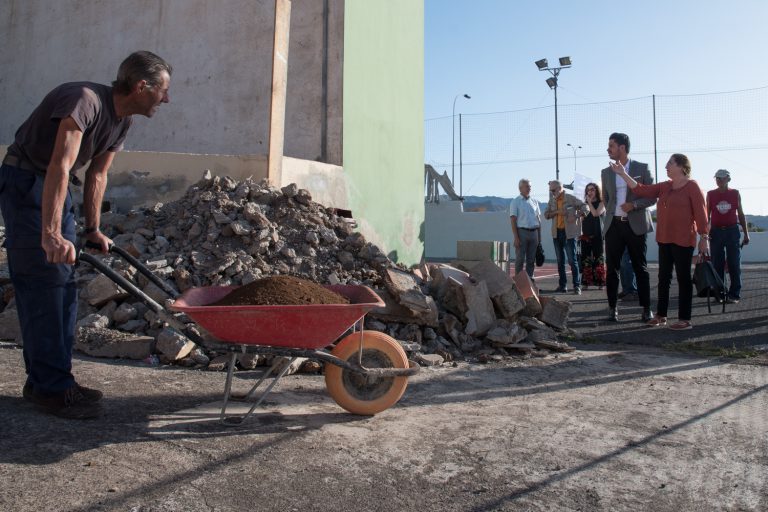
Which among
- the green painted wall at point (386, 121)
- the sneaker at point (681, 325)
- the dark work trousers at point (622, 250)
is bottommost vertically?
the sneaker at point (681, 325)

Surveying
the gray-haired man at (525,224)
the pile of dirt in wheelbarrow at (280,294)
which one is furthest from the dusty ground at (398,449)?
the gray-haired man at (525,224)

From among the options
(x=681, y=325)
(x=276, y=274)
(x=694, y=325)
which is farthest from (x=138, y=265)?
(x=694, y=325)

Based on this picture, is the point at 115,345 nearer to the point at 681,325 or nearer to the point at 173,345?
the point at 173,345

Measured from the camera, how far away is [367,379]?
3.65 meters

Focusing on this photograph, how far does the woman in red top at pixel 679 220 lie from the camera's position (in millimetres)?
6434

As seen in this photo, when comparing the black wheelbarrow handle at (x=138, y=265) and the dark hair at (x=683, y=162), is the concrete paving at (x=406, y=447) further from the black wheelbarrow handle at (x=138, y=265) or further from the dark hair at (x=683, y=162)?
the dark hair at (x=683, y=162)

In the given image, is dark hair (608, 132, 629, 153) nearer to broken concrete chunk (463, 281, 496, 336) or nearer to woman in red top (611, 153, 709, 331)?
woman in red top (611, 153, 709, 331)

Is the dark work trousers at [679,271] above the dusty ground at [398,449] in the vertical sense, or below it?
above

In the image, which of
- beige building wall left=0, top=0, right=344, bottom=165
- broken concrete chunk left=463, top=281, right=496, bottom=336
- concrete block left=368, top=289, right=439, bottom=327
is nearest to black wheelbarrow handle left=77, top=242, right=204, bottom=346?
concrete block left=368, top=289, right=439, bottom=327

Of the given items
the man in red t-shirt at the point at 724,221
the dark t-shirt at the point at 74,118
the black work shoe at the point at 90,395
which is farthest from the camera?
the man in red t-shirt at the point at 724,221

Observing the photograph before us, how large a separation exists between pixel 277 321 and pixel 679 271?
16.0 feet

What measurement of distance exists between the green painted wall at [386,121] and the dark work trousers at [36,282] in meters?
6.57

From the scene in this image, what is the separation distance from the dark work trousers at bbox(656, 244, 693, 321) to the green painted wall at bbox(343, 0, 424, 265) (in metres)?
4.41

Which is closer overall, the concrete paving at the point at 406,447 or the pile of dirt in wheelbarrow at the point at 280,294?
the concrete paving at the point at 406,447
